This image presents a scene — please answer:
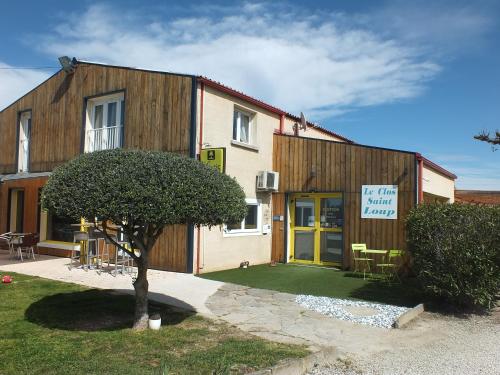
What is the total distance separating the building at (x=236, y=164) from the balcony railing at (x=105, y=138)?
4cm

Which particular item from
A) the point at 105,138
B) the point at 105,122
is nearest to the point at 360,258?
the point at 105,138

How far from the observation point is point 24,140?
17.3 meters

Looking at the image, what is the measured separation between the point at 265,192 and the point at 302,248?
83.9 inches

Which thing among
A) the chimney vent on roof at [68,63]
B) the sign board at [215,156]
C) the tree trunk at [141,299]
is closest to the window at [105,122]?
the chimney vent on roof at [68,63]

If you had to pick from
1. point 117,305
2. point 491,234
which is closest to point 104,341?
point 117,305

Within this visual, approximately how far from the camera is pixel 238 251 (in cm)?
1306

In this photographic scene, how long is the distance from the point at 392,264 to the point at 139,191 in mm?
7862

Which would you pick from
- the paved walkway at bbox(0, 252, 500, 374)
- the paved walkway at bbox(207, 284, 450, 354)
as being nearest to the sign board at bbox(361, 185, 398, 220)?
the paved walkway at bbox(0, 252, 500, 374)

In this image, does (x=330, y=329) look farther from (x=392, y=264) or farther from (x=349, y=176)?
(x=349, y=176)

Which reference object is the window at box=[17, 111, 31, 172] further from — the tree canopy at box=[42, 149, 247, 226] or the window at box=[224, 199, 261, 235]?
the tree canopy at box=[42, 149, 247, 226]

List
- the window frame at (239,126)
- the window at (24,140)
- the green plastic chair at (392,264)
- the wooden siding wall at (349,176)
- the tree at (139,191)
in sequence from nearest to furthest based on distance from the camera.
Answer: the tree at (139,191) < the green plastic chair at (392,264) < the wooden siding wall at (349,176) < the window frame at (239,126) < the window at (24,140)

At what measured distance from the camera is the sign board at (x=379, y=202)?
483 inches

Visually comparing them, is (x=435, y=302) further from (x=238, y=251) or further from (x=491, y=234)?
(x=238, y=251)

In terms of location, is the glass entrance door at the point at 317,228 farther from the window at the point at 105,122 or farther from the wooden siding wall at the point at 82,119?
the window at the point at 105,122
